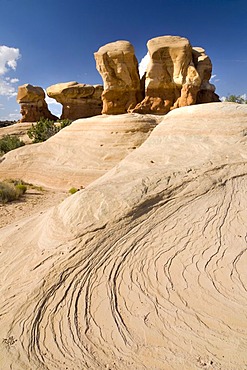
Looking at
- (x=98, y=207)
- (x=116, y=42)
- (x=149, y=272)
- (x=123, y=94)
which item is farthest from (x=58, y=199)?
(x=116, y=42)

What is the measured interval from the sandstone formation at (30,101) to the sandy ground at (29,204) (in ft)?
110

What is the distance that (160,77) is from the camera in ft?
78.4

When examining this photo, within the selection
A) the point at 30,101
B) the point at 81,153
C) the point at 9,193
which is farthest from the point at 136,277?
the point at 30,101

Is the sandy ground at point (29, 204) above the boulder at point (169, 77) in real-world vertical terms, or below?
below

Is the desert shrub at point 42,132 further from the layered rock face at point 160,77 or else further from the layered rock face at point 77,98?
the layered rock face at point 77,98

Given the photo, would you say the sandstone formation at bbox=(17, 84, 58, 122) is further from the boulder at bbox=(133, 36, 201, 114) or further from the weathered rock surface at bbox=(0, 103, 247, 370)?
the weathered rock surface at bbox=(0, 103, 247, 370)

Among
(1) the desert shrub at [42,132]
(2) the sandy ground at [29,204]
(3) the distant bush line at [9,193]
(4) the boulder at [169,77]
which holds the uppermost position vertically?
(4) the boulder at [169,77]

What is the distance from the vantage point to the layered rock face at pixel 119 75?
24984 mm

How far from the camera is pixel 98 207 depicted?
4703 mm

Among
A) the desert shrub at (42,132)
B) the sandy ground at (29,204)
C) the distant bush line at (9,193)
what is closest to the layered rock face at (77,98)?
the desert shrub at (42,132)

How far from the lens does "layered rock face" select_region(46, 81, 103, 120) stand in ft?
126

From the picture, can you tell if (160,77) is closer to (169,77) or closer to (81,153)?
(169,77)

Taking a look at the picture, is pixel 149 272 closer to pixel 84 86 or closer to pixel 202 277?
pixel 202 277

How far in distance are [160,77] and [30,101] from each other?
83.5ft
